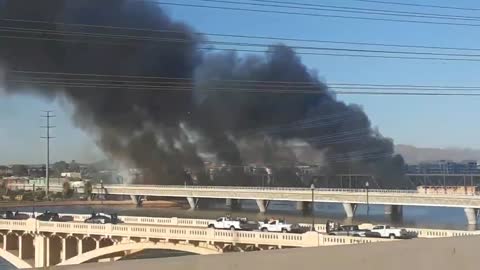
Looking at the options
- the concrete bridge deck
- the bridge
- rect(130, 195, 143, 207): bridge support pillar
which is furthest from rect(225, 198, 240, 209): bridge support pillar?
→ the concrete bridge deck

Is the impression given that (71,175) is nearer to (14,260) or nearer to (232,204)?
(232,204)

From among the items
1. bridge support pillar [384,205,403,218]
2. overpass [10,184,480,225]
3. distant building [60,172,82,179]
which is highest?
distant building [60,172,82,179]

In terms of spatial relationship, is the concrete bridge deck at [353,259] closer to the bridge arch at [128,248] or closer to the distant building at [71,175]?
the bridge arch at [128,248]

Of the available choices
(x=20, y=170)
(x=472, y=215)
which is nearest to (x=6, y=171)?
(x=20, y=170)

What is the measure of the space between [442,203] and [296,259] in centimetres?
7378

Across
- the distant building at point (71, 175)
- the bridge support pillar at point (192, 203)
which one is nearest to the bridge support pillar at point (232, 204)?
the bridge support pillar at point (192, 203)

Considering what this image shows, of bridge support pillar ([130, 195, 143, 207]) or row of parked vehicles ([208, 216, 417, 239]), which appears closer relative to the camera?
row of parked vehicles ([208, 216, 417, 239])

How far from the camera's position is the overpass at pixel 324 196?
238 ft

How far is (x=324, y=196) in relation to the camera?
3401 inches

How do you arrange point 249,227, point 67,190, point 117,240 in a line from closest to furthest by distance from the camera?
point 117,240
point 249,227
point 67,190

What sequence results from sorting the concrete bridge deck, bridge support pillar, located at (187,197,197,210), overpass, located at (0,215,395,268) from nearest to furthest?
the concrete bridge deck, overpass, located at (0,215,395,268), bridge support pillar, located at (187,197,197,210)

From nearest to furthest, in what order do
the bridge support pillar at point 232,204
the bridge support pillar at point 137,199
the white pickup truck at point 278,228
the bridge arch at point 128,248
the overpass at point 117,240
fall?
the overpass at point 117,240, the bridge arch at point 128,248, the white pickup truck at point 278,228, the bridge support pillar at point 232,204, the bridge support pillar at point 137,199

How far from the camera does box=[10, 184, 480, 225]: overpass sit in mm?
72688

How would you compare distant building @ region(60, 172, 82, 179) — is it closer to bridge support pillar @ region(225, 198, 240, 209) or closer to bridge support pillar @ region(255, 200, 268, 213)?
bridge support pillar @ region(225, 198, 240, 209)
